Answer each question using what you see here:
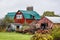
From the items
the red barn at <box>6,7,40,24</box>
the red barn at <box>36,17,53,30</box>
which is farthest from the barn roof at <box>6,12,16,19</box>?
the red barn at <box>36,17,53,30</box>

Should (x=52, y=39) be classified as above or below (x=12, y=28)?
above

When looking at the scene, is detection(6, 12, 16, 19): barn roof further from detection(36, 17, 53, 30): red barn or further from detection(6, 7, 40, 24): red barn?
detection(36, 17, 53, 30): red barn

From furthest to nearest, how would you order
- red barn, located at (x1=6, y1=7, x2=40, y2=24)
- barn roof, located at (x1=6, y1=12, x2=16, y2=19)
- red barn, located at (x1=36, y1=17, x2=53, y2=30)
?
1. barn roof, located at (x1=6, y1=12, x2=16, y2=19)
2. red barn, located at (x1=6, y1=7, x2=40, y2=24)
3. red barn, located at (x1=36, y1=17, x2=53, y2=30)

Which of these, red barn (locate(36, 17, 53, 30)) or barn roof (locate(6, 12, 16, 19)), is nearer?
red barn (locate(36, 17, 53, 30))

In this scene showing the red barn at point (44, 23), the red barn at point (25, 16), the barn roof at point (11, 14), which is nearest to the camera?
the red barn at point (44, 23)

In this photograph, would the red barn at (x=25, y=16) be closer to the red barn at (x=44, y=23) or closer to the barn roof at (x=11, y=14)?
the barn roof at (x=11, y=14)

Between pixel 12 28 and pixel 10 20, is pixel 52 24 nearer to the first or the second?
pixel 12 28

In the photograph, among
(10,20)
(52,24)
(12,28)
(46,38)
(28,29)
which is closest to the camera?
(46,38)

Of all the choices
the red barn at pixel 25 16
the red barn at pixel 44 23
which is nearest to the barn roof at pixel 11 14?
the red barn at pixel 25 16

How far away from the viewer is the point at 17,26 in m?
56.8

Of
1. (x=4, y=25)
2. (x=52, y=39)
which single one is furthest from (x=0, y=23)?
(x=52, y=39)

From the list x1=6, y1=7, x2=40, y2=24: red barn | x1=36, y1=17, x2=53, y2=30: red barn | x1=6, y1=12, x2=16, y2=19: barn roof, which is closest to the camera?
x1=36, y1=17, x2=53, y2=30: red barn

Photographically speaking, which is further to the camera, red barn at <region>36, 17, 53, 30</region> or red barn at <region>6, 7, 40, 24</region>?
red barn at <region>6, 7, 40, 24</region>

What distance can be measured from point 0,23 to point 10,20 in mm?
4036
